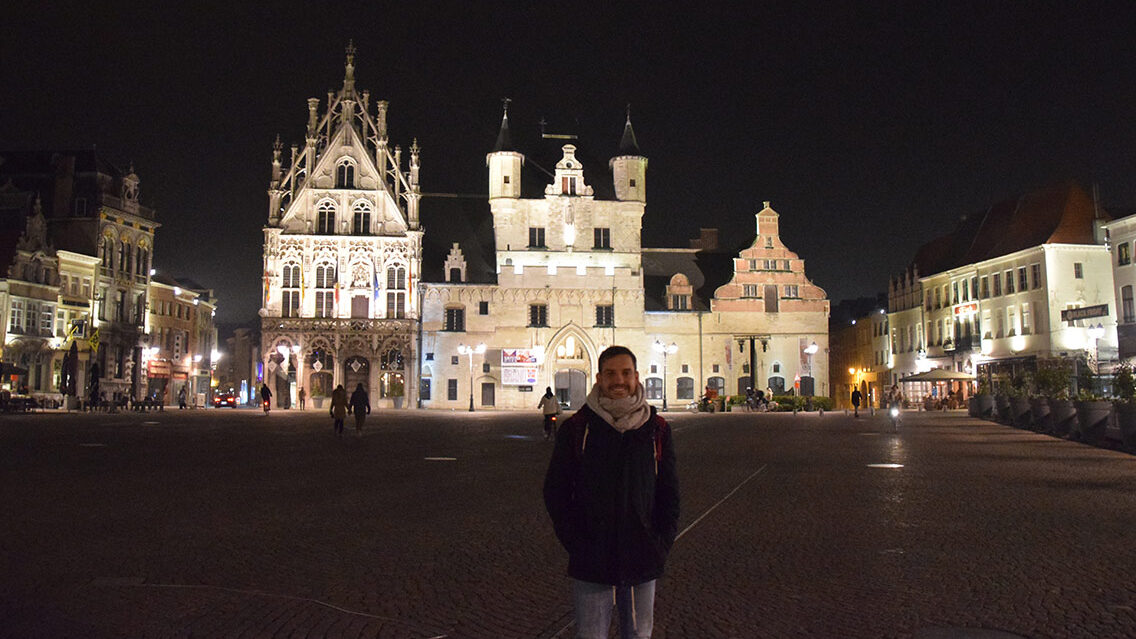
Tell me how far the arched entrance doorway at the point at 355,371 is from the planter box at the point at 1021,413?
135ft

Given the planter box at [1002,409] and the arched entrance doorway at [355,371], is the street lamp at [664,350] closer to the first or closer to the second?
the arched entrance doorway at [355,371]

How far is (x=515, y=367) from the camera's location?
63344 mm

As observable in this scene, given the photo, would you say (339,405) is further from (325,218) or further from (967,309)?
(967,309)

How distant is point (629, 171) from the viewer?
68188 mm

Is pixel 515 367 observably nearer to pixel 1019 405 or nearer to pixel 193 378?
pixel 193 378

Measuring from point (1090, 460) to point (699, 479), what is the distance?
8861 millimetres

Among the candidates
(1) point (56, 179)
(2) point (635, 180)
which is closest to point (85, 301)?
(1) point (56, 179)

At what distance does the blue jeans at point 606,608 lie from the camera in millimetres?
4129

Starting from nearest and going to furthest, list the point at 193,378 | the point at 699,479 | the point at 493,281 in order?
1. the point at 699,479
2. the point at 493,281
3. the point at 193,378

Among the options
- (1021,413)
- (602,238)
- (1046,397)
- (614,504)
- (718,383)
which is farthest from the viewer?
(602,238)

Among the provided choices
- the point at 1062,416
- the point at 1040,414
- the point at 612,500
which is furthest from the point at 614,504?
the point at 1040,414

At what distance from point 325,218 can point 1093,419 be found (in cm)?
5021

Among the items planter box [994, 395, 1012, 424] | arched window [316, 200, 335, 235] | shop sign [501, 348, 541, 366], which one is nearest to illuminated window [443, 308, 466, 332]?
shop sign [501, 348, 541, 366]

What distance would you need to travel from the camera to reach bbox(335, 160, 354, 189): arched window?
63.9m
